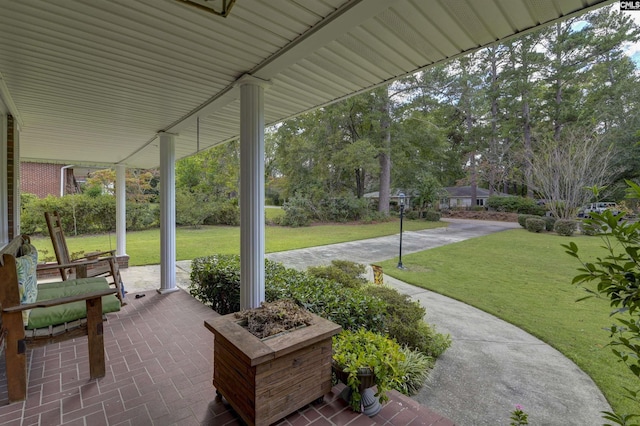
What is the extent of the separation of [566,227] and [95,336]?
52.1 feet

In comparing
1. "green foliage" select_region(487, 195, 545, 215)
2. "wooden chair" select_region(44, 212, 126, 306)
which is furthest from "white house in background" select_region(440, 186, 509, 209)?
"wooden chair" select_region(44, 212, 126, 306)

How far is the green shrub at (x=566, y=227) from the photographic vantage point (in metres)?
12.5

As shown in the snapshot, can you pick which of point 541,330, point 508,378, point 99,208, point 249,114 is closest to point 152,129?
point 249,114

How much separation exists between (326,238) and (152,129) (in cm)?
891

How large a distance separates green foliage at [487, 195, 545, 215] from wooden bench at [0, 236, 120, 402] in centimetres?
2415

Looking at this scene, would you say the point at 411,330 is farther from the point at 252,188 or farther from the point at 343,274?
the point at 252,188

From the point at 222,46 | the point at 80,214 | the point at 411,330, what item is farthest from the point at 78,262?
the point at 80,214

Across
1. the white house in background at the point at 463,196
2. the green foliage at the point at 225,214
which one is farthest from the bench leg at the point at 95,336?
the white house in background at the point at 463,196

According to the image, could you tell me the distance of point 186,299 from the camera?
422 centimetres

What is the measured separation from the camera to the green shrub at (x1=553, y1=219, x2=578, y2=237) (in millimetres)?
12547

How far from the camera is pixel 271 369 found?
1675 millimetres

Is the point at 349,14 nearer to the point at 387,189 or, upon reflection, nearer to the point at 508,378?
the point at 508,378

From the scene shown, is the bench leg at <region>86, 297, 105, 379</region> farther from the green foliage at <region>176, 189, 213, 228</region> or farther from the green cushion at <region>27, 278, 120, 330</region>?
the green foliage at <region>176, 189, 213, 228</region>

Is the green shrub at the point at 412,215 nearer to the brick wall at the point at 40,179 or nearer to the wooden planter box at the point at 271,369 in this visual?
the brick wall at the point at 40,179
